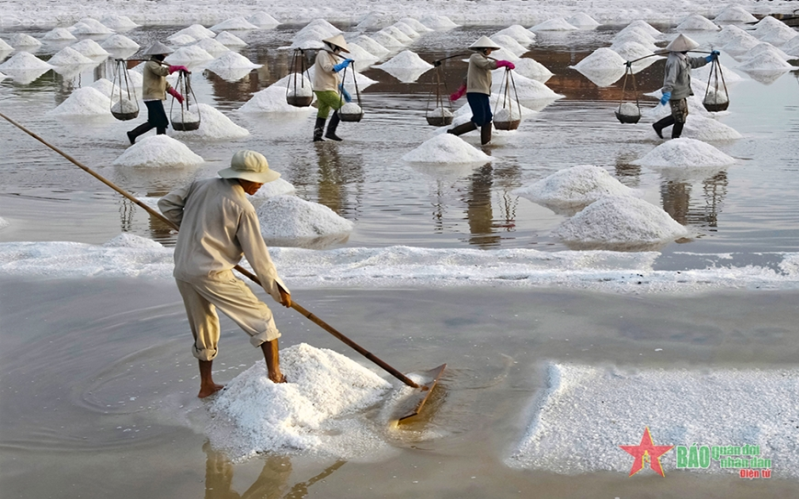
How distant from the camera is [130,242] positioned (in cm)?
558

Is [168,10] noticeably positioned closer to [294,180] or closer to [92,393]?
[294,180]

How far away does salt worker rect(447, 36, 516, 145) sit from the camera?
808 cm

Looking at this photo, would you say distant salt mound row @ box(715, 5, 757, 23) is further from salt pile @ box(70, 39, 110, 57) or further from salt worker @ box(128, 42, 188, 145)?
salt worker @ box(128, 42, 188, 145)

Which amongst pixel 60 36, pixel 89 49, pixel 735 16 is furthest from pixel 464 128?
pixel 735 16

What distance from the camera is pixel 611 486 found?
9.47 feet

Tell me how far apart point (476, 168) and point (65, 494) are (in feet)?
17.4

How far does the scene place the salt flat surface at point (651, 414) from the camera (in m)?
3.05

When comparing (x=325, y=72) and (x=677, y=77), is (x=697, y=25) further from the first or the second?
(x=325, y=72)

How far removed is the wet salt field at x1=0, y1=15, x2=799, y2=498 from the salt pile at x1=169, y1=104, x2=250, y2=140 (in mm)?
1477

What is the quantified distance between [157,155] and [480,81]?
2.73m

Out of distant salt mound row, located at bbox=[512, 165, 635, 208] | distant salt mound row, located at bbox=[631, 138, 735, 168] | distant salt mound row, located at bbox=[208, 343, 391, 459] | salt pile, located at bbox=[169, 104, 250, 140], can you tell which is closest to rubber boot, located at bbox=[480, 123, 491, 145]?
distant salt mound row, located at bbox=[631, 138, 735, 168]

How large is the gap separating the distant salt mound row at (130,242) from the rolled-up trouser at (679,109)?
476 centimetres

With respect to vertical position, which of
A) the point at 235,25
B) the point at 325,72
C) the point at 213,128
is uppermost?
the point at 325,72

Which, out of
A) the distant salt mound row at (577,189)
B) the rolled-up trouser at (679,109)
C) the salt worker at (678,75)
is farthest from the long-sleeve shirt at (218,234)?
the rolled-up trouser at (679,109)
